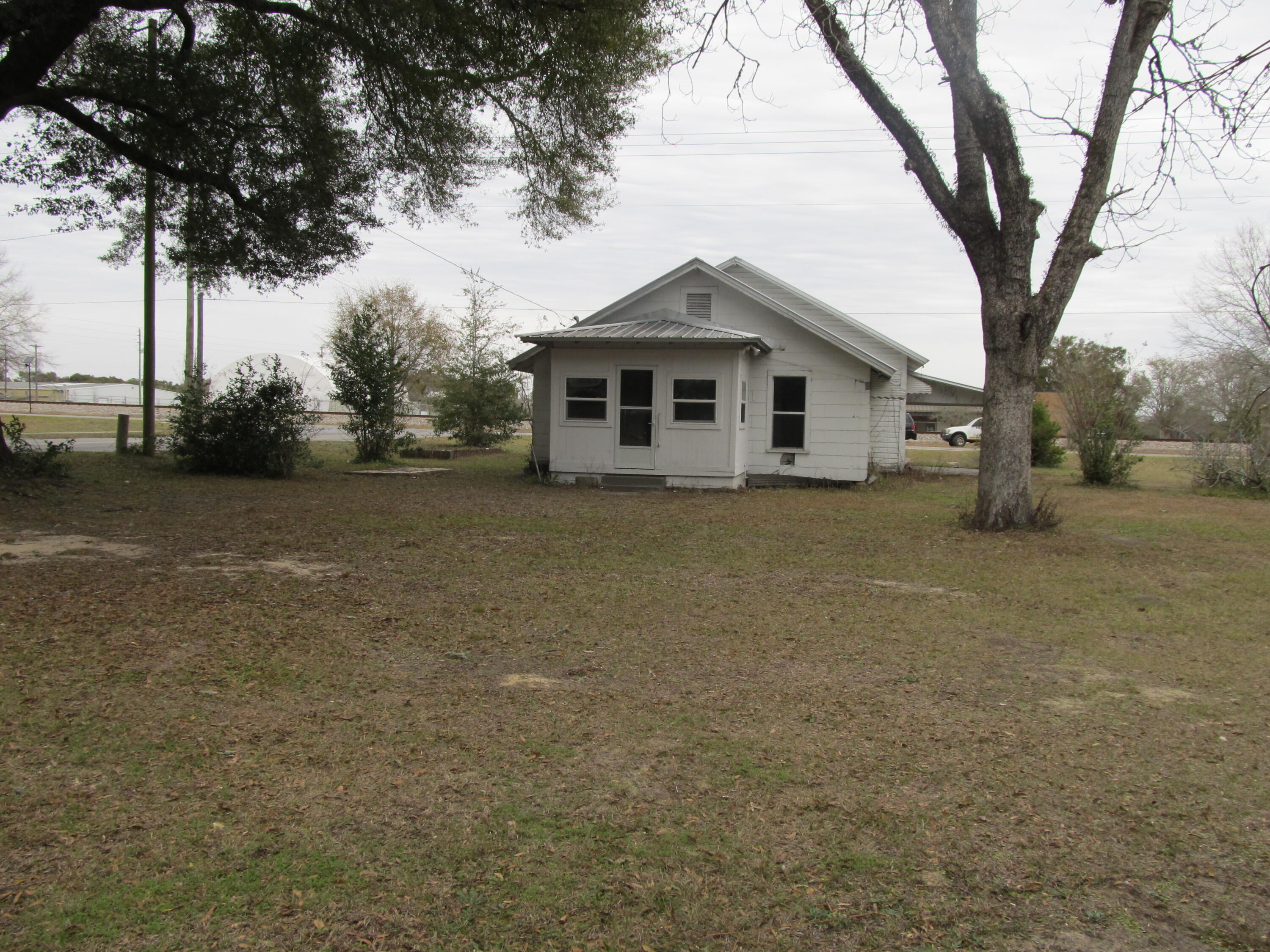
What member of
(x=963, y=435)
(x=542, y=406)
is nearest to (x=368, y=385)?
(x=542, y=406)

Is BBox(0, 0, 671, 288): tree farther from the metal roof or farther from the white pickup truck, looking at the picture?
the white pickup truck

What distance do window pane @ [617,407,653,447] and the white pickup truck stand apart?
35643 mm

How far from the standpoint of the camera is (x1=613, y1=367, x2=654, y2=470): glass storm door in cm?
1688

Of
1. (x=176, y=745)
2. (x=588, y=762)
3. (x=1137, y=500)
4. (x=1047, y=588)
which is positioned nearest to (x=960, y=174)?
(x=1047, y=588)

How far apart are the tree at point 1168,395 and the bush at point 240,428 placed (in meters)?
40.7

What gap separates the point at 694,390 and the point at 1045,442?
17.2 meters

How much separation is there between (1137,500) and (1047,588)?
1060 centimetres

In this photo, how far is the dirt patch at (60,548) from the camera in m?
7.93

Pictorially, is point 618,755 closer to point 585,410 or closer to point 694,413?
point 694,413

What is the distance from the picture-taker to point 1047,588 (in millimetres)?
8180

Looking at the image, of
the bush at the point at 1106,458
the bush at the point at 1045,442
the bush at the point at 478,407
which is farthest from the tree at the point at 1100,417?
the bush at the point at 478,407

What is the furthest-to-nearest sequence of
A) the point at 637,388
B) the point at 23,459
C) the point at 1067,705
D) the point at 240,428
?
the point at 637,388 < the point at 240,428 < the point at 23,459 < the point at 1067,705

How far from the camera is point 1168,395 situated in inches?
1873

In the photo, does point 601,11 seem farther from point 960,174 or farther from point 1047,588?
point 1047,588
